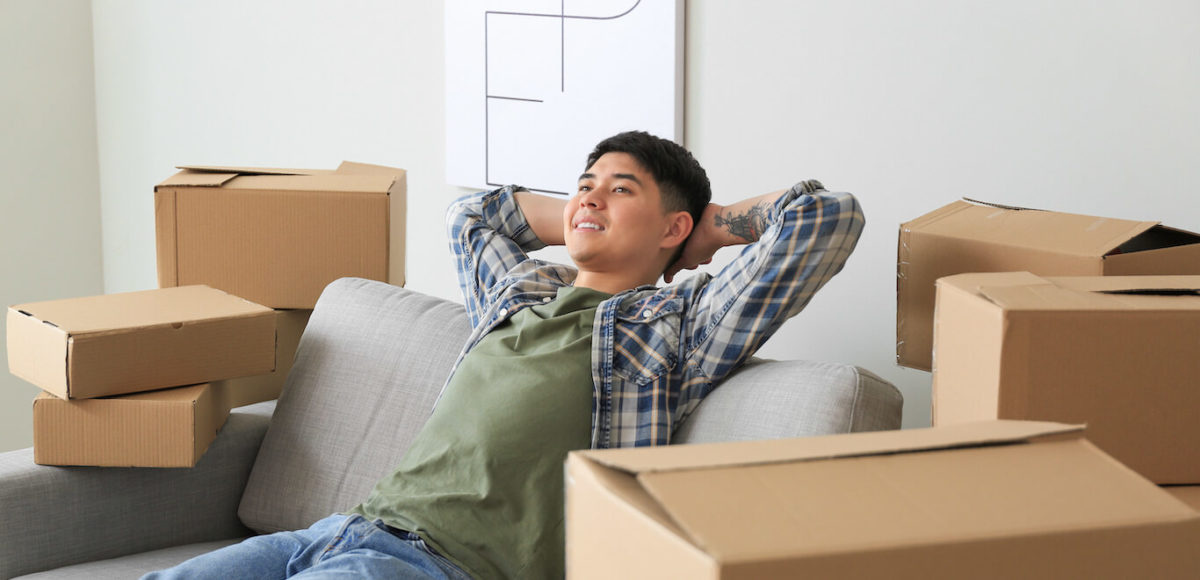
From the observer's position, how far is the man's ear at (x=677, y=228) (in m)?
1.83

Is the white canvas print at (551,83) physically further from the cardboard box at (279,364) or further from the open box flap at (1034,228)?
the open box flap at (1034,228)

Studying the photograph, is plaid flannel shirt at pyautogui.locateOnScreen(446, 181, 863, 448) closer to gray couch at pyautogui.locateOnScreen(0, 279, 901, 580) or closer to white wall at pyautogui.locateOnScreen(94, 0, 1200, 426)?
gray couch at pyautogui.locateOnScreen(0, 279, 901, 580)

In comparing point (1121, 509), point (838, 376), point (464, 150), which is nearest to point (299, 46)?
point (464, 150)

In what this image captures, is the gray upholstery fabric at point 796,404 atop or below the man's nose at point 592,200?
below

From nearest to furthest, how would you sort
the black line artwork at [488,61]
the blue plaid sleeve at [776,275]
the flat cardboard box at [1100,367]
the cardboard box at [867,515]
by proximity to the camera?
the cardboard box at [867,515]
the flat cardboard box at [1100,367]
the blue plaid sleeve at [776,275]
the black line artwork at [488,61]

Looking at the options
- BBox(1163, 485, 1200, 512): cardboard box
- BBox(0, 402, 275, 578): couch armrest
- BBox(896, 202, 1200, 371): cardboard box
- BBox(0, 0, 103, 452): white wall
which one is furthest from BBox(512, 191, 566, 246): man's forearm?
BBox(0, 0, 103, 452): white wall

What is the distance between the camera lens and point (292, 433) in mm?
1941

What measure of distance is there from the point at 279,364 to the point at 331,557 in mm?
788

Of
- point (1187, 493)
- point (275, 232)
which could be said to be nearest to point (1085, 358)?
point (1187, 493)

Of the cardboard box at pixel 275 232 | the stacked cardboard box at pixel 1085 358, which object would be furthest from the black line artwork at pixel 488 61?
the stacked cardboard box at pixel 1085 358

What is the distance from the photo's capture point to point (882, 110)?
1916mm

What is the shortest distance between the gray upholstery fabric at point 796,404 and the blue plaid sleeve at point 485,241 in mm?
532

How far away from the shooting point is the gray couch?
1735 mm

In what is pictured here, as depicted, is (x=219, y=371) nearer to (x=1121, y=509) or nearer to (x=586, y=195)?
(x=586, y=195)
